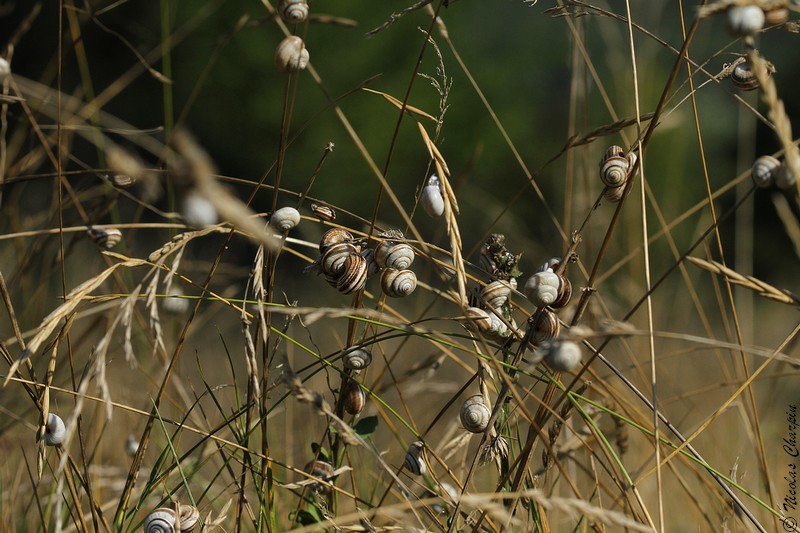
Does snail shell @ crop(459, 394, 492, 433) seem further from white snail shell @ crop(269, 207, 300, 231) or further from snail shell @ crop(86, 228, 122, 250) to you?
snail shell @ crop(86, 228, 122, 250)

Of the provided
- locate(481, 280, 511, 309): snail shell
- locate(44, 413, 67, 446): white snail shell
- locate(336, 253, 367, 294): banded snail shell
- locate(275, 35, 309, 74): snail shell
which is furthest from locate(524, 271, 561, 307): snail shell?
locate(44, 413, 67, 446): white snail shell

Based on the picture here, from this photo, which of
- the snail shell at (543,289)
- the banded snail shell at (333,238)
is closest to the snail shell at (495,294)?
the snail shell at (543,289)

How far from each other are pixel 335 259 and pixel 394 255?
0.06m

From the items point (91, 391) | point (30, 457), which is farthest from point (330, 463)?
point (91, 391)

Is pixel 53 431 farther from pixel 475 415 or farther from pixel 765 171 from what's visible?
pixel 765 171

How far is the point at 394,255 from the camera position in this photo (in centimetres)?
74

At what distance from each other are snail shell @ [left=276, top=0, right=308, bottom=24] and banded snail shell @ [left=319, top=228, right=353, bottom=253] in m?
0.19

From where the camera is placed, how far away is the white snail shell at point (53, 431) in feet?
2.36

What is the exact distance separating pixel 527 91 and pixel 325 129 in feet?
16.2

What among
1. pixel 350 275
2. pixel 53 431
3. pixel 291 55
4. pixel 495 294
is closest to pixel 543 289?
pixel 495 294

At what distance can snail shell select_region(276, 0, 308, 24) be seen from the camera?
721 millimetres

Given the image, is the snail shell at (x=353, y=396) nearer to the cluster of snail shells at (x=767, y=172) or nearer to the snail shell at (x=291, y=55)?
the snail shell at (x=291, y=55)

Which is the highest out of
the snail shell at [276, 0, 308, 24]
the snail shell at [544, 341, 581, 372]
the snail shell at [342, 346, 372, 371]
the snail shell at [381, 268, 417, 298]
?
Result: the snail shell at [276, 0, 308, 24]

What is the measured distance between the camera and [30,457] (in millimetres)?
1548
